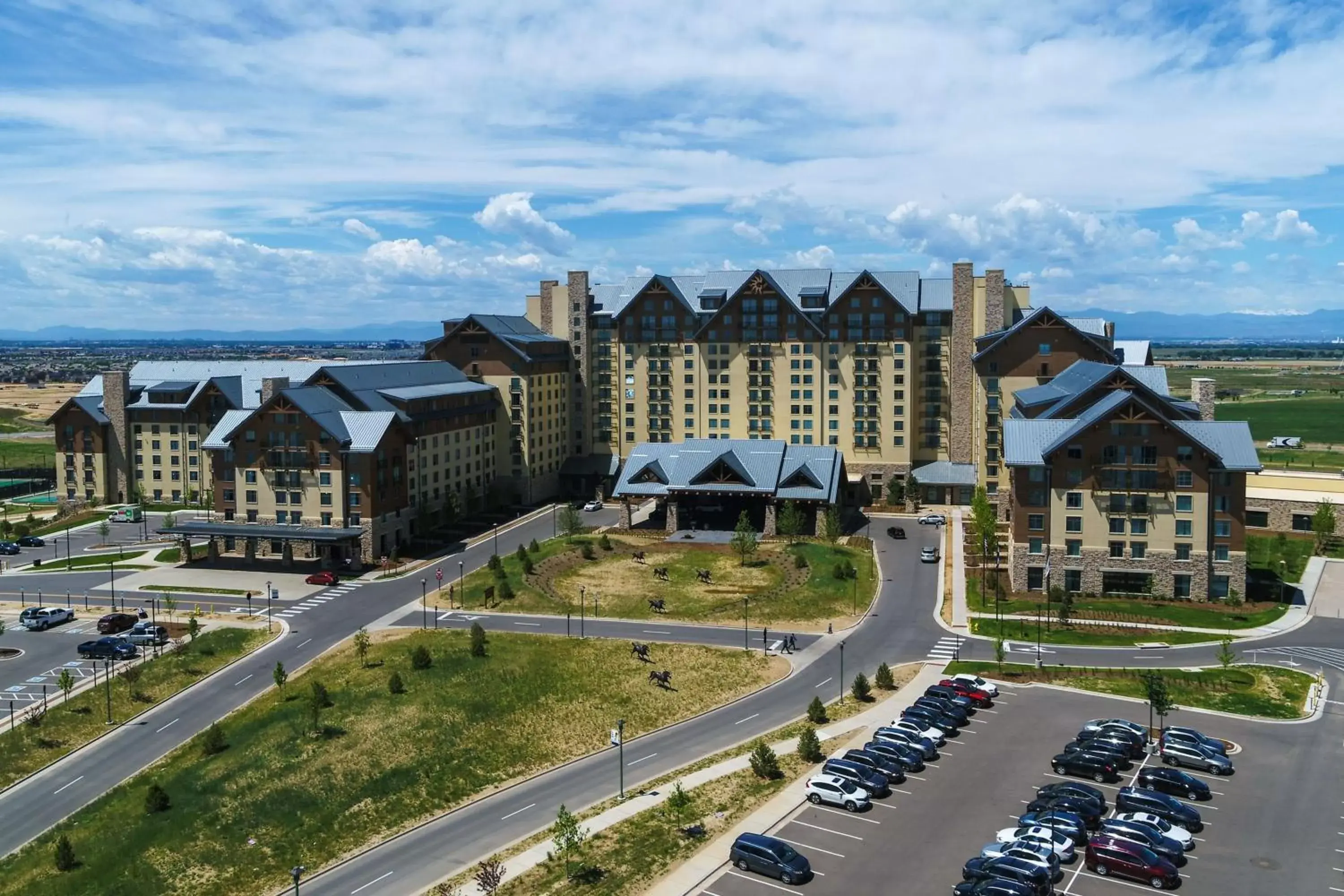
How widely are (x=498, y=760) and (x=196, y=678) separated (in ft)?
93.6

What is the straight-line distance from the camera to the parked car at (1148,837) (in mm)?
45469

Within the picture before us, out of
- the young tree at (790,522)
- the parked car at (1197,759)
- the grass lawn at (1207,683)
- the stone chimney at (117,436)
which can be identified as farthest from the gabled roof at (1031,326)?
the stone chimney at (117,436)

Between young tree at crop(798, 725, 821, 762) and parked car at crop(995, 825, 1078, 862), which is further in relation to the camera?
young tree at crop(798, 725, 821, 762)

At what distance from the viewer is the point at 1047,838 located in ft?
153

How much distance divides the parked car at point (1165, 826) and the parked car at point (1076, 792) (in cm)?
139

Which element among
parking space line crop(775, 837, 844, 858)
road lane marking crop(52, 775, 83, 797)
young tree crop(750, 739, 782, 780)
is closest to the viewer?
parking space line crop(775, 837, 844, 858)

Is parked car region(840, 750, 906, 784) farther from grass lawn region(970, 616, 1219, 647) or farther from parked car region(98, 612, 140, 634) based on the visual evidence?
parked car region(98, 612, 140, 634)

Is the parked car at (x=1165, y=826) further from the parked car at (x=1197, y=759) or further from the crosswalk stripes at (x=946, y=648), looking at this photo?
the crosswalk stripes at (x=946, y=648)

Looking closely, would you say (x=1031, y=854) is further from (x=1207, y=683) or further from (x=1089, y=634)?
(x=1089, y=634)

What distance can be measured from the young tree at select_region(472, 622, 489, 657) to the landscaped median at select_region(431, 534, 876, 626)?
12.3m

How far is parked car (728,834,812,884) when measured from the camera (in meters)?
44.7

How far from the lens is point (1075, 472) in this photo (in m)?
91.7

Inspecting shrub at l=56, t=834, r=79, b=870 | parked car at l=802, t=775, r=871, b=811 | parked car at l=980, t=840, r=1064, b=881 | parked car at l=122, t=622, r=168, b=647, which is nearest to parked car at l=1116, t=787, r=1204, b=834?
parked car at l=980, t=840, r=1064, b=881

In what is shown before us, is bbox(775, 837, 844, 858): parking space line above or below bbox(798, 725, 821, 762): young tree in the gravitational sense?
below
